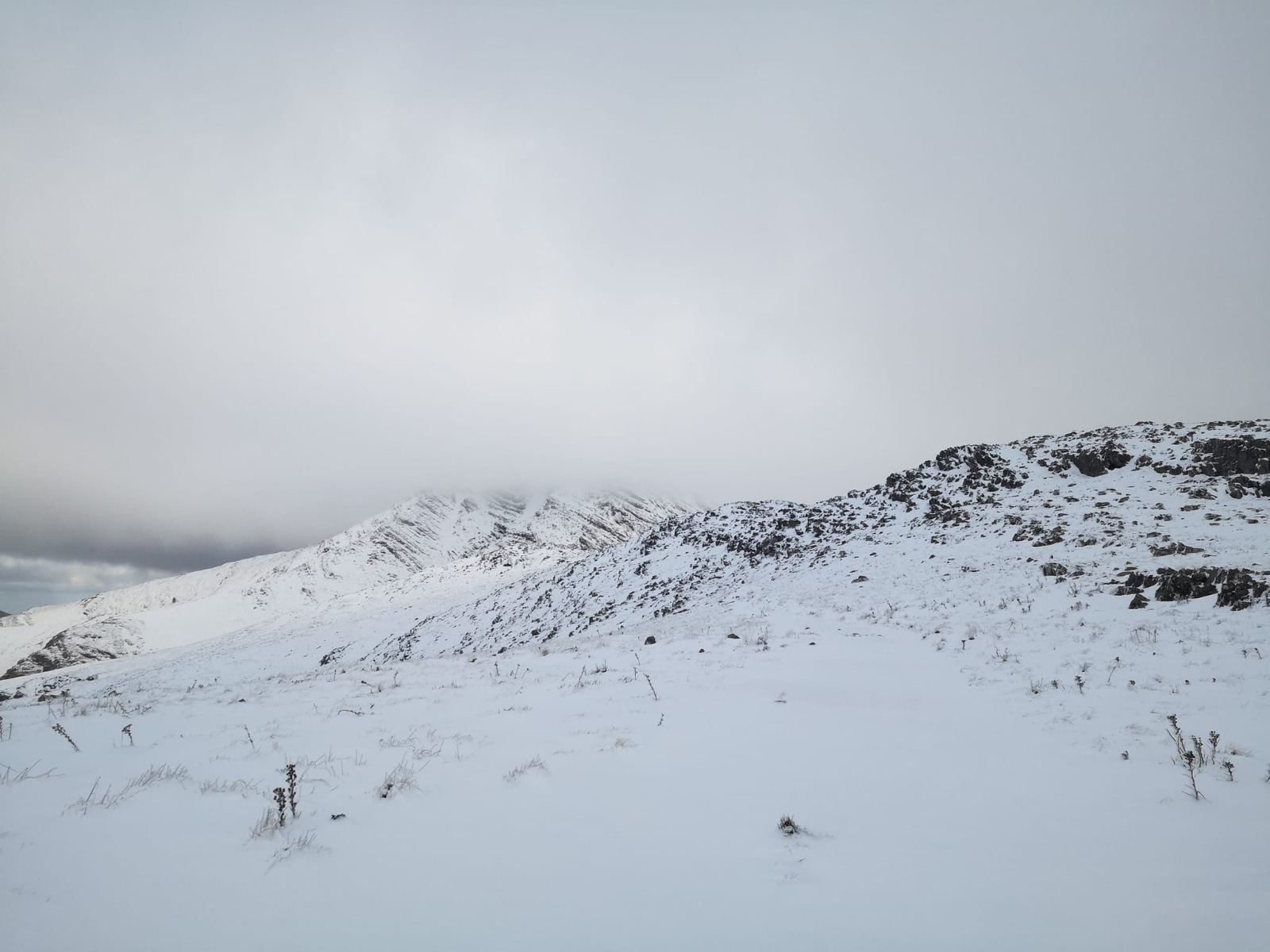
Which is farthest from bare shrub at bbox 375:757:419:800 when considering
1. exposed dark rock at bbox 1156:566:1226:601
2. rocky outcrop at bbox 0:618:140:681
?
rocky outcrop at bbox 0:618:140:681

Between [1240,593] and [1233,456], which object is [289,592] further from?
[1233,456]

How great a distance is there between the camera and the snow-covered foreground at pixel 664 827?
2814 mm

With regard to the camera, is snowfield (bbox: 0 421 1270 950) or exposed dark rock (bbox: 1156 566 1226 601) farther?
exposed dark rock (bbox: 1156 566 1226 601)

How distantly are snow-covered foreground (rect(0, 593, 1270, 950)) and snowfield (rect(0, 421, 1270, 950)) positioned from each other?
0.08 ft

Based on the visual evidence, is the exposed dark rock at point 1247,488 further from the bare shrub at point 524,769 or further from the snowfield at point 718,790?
the bare shrub at point 524,769

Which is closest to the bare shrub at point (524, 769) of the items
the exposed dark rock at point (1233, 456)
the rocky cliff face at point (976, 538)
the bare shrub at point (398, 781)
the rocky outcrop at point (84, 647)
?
the bare shrub at point (398, 781)

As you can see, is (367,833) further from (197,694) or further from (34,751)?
(197,694)

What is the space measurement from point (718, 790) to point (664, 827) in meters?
0.92

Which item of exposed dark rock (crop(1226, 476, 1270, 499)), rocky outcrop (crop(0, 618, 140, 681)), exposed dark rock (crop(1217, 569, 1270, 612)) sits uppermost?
exposed dark rock (crop(1226, 476, 1270, 499))

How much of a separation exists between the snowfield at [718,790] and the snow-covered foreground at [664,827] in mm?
26

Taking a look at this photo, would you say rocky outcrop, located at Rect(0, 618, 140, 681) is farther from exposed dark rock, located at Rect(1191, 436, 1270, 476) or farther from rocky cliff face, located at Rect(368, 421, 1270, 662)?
exposed dark rock, located at Rect(1191, 436, 1270, 476)

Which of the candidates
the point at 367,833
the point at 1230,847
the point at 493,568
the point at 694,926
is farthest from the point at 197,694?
the point at 493,568

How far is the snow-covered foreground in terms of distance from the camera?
2814mm

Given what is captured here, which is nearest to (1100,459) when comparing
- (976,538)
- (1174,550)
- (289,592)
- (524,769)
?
(976,538)
